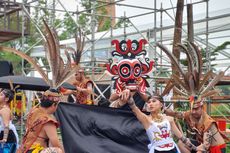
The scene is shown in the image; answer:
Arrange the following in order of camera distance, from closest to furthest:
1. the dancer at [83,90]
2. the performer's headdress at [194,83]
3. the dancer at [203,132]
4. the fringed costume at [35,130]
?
the fringed costume at [35,130]
the dancer at [203,132]
the performer's headdress at [194,83]
the dancer at [83,90]

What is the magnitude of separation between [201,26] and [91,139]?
Answer: 30.3 feet

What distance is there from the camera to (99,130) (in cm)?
677

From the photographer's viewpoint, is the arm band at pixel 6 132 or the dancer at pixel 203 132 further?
the arm band at pixel 6 132

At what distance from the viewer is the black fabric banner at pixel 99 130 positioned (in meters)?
6.62

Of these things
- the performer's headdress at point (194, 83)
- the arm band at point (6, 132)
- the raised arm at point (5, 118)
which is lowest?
the arm band at point (6, 132)

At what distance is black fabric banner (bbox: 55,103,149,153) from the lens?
662 cm

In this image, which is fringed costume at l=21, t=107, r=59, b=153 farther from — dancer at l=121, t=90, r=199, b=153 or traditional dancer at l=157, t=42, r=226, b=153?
traditional dancer at l=157, t=42, r=226, b=153

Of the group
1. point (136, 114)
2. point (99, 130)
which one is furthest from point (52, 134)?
point (99, 130)

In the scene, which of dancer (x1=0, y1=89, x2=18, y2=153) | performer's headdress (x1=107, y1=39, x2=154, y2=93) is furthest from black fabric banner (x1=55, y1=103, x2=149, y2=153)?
dancer (x1=0, y1=89, x2=18, y2=153)

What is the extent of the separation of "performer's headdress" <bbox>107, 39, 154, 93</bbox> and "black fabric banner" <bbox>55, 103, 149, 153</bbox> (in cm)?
44

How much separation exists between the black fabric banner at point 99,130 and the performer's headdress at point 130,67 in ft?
1.44

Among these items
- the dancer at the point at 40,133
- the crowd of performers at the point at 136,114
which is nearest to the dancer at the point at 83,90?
the crowd of performers at the point at 136,114

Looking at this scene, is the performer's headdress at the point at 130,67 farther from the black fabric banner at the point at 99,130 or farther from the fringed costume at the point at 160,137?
the fringed costume at the point at 160,137

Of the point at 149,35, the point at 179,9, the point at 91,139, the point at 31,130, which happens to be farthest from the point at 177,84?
the point at 149,35
